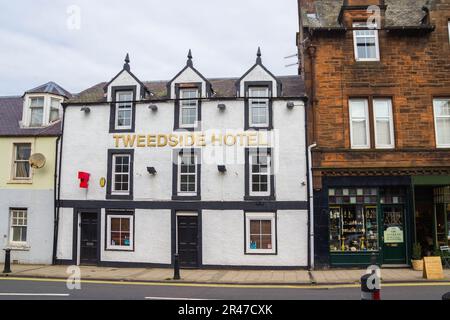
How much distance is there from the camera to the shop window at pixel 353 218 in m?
16.7

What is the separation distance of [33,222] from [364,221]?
15461 mm

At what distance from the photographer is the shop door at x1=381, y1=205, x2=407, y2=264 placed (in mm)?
16578

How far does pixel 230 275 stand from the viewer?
15.4 metres

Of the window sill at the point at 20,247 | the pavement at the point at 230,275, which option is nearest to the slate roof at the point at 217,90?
the window sill at the point at 20,247

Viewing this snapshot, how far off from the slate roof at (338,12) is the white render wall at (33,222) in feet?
49.6

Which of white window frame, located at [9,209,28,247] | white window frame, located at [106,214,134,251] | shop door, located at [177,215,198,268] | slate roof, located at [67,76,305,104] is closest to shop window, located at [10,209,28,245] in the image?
white window frame, located at [9,209,28,247]

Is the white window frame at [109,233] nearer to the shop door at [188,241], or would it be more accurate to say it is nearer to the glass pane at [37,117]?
the shop door at [188,241]

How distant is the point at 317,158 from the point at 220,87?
6.21 m

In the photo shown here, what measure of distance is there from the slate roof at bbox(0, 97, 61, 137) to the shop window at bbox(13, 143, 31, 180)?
0.64 metres

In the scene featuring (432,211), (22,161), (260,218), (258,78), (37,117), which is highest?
(258,78)

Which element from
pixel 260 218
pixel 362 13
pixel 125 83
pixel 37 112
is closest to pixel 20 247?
pixel 37 112

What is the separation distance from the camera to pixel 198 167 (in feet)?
58.1

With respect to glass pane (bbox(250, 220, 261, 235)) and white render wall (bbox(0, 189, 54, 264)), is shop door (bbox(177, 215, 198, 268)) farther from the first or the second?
white render wall (bbox(0, 189, 54, 264))

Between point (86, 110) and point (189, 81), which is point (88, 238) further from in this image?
point (189, 81)
